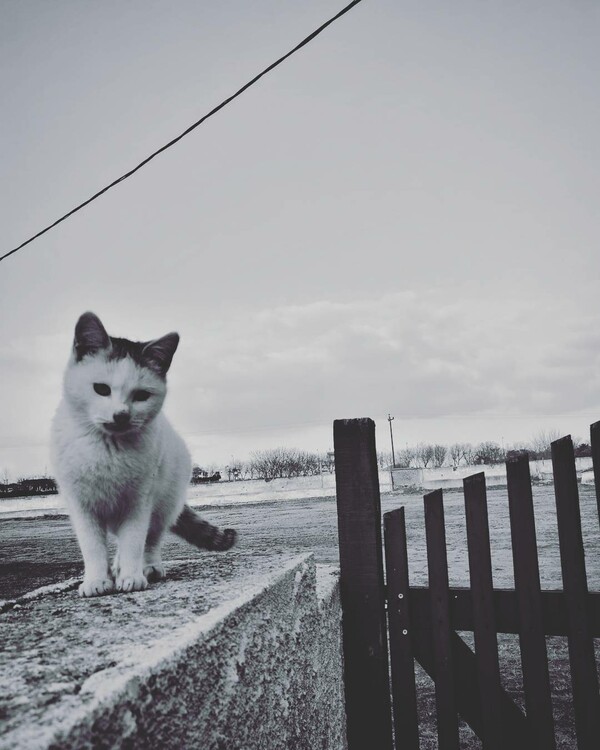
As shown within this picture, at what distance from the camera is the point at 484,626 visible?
1.61 meters

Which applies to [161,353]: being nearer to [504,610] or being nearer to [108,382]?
[108,382]

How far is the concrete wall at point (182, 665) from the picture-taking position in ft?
2.06

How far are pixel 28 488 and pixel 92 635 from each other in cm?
2740

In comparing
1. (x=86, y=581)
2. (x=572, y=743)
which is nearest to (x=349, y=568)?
(x=86, y=581)

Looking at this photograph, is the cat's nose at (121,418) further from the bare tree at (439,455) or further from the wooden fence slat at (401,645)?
the bare tree at (439,455)

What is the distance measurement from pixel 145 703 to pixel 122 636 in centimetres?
23

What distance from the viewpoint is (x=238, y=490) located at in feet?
77.9

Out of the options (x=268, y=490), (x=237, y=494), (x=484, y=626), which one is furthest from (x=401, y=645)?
(x=268, y=490)

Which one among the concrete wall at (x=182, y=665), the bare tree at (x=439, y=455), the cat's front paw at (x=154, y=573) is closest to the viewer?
the concrete wall at (x=182, y=665)

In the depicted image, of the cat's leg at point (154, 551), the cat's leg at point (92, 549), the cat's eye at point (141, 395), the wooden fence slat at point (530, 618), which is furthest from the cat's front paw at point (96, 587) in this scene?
the wooden fence slat at point (530, 618)

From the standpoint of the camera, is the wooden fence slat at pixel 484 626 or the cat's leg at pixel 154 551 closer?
the cat's leg at pixel 154 551

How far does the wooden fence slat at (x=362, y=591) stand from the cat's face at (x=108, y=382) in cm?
76

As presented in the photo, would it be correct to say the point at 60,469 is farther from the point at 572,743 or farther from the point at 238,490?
the point at 238,490

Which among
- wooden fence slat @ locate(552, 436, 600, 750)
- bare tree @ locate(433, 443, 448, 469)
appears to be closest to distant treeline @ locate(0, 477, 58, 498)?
wooden fence slat @ locate(552, 436, 600, 750)
